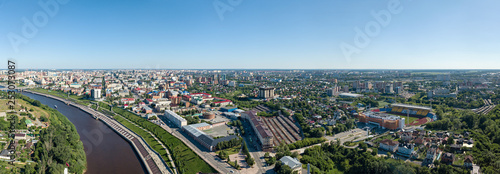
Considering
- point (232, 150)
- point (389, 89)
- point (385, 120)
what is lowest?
point (232, 150)

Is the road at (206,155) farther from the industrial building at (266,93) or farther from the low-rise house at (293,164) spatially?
the industrial building at (266,93)

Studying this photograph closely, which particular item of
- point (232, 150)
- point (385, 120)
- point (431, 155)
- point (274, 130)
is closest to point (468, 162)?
point (431, 155)

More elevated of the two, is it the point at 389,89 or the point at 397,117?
the point at 389,89

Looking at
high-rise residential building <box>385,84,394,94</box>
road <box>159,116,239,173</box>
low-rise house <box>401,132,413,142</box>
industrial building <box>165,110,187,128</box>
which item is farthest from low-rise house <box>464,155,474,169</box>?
high-rise residential building <box>385,84,394,94</box>

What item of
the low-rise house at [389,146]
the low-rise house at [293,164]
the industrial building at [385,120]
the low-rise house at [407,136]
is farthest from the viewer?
the industrial building at [385,120]

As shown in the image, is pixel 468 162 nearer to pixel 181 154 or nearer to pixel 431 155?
pixel 431 155

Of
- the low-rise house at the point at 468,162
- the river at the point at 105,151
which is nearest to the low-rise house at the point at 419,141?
the low-rise house at the point at 468,162
